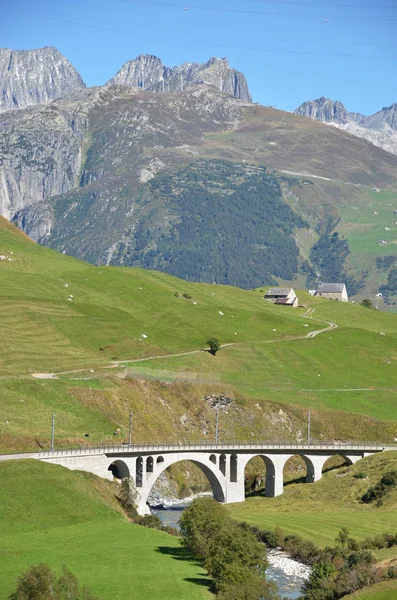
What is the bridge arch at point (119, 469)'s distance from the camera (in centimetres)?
14675

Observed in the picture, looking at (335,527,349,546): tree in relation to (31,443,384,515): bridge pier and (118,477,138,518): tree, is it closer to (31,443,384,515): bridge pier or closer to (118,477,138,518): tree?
(118,477,138,518): tree

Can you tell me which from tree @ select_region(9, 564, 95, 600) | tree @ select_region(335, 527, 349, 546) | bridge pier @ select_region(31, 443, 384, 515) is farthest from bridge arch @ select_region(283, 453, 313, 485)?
tree @ select_region(9, 564, 95, 600)

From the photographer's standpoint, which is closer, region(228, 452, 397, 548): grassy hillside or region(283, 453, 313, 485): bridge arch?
region(228, 452, 397, 548): grassy hillside

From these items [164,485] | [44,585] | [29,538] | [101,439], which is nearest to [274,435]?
[164,485]

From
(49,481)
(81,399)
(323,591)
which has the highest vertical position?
(81,399)

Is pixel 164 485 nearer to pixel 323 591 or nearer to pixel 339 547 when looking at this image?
pixel 339 547

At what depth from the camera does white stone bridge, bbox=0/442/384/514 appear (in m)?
141

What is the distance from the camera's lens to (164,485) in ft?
556

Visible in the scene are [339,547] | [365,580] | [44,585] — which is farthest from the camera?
[339,547]

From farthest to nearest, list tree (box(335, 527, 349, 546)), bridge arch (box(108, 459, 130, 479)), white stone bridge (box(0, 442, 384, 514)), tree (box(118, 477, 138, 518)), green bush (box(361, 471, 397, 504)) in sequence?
1. green bush (box(361, 471, 397, 504))
2. bridge arch (box(108, 459, 130, 479))
3. white stone bridge (box(0, 442, 384, 514))
4. tree (box(118, 477, 138, 518))
5. tree (box(335, 527, 349, 546))

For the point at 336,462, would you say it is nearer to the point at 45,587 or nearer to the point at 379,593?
the point at 379,593

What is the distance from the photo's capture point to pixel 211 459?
6378 inches

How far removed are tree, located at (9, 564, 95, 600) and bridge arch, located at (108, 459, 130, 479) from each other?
5619 centimetres

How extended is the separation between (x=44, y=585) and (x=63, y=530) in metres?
30.8
